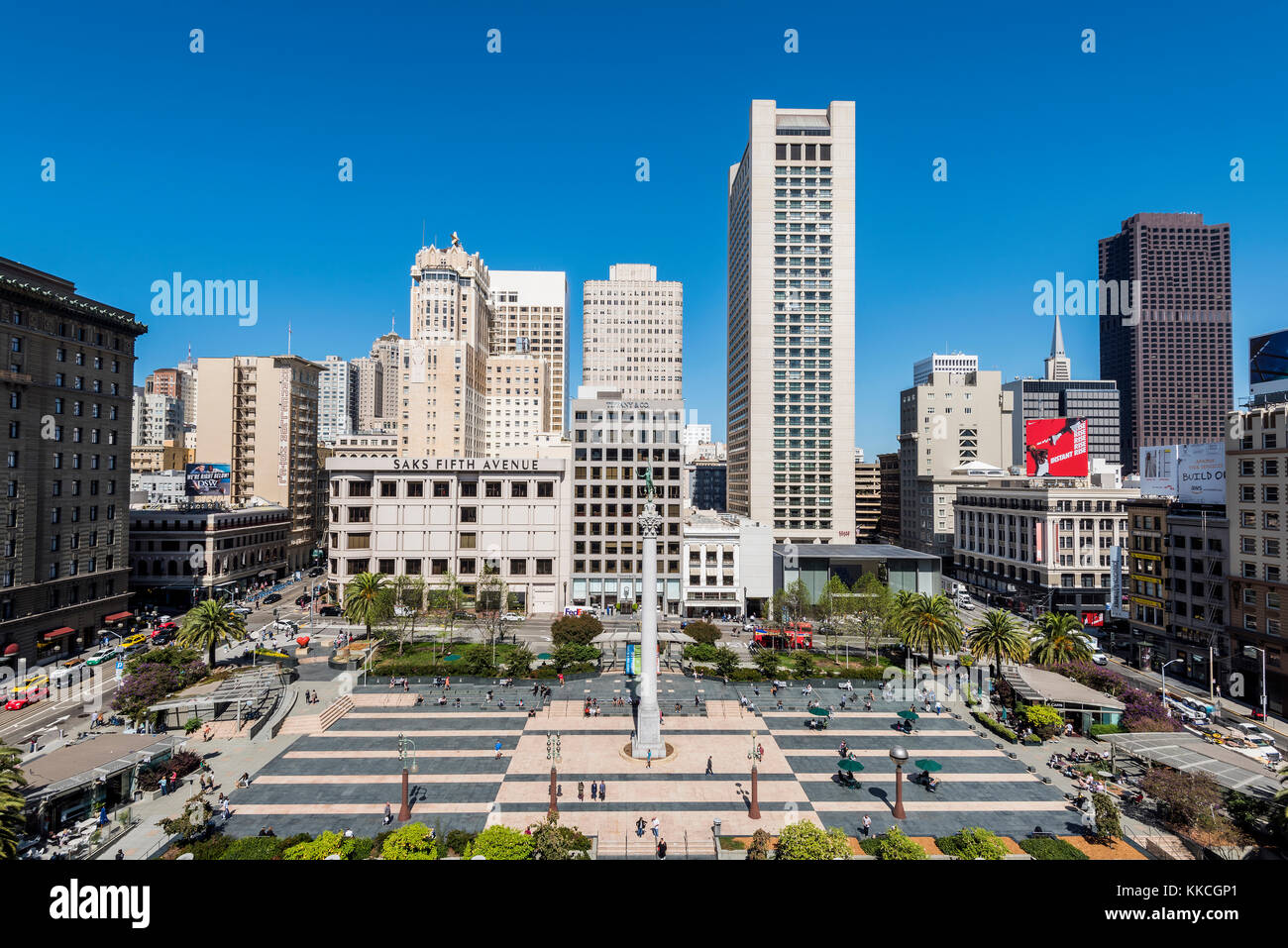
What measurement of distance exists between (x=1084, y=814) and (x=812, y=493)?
81.3 metres

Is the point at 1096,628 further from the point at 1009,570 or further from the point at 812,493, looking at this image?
the point at 812,493

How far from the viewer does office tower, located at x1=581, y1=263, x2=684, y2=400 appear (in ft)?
612

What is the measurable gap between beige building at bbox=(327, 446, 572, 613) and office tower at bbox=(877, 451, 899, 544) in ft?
309

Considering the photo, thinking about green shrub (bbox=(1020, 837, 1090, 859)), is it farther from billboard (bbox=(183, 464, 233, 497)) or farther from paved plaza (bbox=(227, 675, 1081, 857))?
billboard (bbox=(183, 464, 233, 497))

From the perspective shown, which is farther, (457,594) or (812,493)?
(812,493)

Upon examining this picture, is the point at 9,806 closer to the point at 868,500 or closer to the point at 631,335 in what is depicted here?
the point at 631,335

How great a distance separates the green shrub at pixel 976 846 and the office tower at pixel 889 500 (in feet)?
417

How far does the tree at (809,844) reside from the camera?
24.2 meters

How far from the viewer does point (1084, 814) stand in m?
35.0

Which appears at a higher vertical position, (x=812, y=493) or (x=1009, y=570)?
(x=812, y=493)

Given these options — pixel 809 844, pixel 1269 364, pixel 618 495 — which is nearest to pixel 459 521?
pixel 618 495
